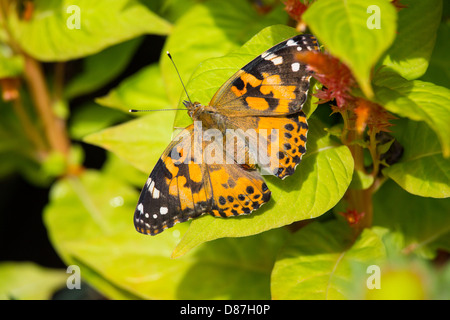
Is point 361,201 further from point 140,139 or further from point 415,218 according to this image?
point 140,139

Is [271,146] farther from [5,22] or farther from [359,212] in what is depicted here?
[5,22]

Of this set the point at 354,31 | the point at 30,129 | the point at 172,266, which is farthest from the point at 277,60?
the point at 30,129

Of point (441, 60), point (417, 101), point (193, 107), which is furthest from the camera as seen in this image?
point (441, 60)

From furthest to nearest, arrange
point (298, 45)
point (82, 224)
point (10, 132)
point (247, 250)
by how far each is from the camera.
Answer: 1. point (10, 132)
2. point (82, 224)
3. point (247, 250)
4. point (298, 45)

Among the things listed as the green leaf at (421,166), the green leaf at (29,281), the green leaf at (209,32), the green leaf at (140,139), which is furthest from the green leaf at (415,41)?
the green leaf at (29,281)

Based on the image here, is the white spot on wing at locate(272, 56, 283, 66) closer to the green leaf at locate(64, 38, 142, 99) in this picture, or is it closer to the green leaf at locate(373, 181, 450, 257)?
the green leaf at locate(373, 181, 450, 257)
